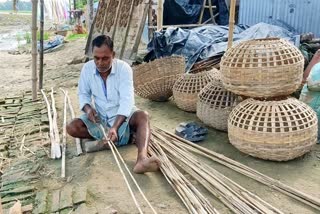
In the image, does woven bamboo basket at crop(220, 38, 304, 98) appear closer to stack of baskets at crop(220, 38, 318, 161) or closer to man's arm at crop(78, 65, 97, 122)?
stack of baskets at crop(220, 38, 318, 161)

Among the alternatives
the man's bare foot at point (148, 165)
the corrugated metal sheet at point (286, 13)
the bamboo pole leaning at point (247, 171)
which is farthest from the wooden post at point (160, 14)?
the man's bare foot at point (148, 165)

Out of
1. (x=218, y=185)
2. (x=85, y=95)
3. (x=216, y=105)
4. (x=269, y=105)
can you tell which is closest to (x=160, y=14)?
(x=216, y=105)

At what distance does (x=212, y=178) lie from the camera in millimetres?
2773

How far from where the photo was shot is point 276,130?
10.3 ft

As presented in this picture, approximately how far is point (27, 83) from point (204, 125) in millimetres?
5113

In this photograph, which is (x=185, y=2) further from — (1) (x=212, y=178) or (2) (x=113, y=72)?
(1) (x=212, y=178)

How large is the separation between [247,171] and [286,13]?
15.8ft

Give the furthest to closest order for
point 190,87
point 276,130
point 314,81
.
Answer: point 190,87, point 314,81, point 276,130

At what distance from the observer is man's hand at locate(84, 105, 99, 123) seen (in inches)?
137

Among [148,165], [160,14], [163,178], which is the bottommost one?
[163,178]

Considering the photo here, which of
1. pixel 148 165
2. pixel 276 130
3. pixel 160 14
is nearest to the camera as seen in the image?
pixel 148 165

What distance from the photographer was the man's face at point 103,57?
3.13 m

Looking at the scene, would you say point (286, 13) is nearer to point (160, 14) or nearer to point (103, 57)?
point (160, 14)

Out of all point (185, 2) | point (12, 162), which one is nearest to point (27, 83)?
point (185, 2)
